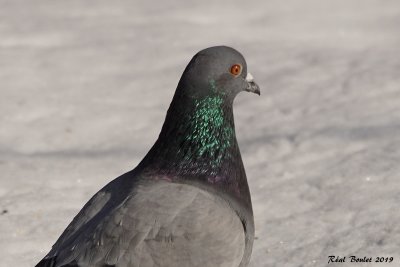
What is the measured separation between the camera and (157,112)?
24.3ft

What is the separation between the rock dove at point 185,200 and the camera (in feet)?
13.6

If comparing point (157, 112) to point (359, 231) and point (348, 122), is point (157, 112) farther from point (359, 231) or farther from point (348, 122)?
point (359, 231)

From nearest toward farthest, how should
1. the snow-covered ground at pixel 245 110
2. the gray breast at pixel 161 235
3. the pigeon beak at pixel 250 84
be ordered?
the gray breast at pixel 161 235 → the pigeon beak at pixel 250 84 → the snow-covered ground at pixel 245 110

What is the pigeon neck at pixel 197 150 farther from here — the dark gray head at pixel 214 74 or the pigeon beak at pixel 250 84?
the pigeon beak at pixel 250 84

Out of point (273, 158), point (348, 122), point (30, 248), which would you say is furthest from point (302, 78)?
point (30, 248)

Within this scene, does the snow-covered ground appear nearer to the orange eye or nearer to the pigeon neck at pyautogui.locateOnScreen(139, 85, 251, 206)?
the pigeon neck at pyautogui.locateOnScreen(139, 85, 251, 206)

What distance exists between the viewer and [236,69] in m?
4.77

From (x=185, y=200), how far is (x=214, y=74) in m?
0.68

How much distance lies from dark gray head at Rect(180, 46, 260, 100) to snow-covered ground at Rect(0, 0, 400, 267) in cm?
113

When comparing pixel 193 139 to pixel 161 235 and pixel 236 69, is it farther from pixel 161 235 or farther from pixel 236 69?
pixel 161 235

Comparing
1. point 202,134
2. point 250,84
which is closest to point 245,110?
point 250,84

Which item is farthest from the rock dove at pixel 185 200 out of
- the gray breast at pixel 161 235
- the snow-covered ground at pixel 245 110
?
the snow-covered ground at pixel 245 110

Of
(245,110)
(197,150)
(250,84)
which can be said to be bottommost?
(197,150)

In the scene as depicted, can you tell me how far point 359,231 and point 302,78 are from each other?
258cm
